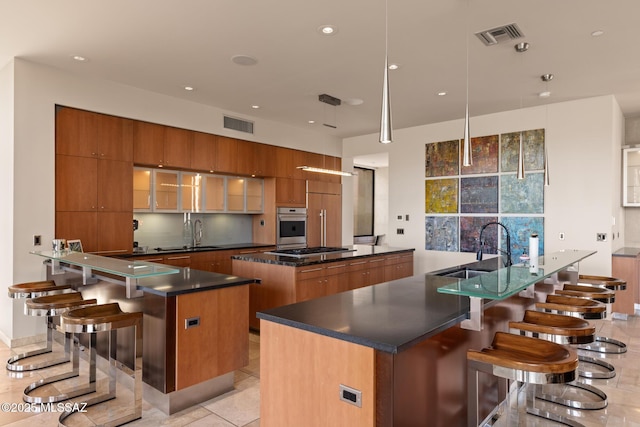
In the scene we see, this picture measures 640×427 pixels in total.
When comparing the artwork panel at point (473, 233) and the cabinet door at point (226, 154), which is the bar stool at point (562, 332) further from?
the cabinet door at point (226, 154)

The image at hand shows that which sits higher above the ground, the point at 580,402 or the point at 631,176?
the point at 631,176

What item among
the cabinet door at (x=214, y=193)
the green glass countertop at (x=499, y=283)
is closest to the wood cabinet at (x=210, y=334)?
the green glass countertop at (x=499, y=283)

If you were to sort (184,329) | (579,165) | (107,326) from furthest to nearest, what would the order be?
(579,165)
(184,329)
(107,326)

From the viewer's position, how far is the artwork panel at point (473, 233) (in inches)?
247

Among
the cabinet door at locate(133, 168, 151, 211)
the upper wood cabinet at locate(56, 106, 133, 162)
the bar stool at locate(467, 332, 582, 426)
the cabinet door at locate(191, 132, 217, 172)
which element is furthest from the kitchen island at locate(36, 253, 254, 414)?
the cabinet door at locate(191, 132, 217, 172)

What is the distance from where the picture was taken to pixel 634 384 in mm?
3273

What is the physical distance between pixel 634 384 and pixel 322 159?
19.6 feet

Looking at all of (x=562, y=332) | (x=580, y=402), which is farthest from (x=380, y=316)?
(x=580, y=402)

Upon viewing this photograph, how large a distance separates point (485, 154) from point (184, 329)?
5503 mm

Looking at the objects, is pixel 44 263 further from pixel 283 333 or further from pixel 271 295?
pixel 283 333

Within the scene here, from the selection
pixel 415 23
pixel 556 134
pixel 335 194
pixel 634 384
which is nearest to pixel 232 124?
pixel 335 194

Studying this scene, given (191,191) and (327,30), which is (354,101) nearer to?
(327,30)

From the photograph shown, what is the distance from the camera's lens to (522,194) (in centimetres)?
596

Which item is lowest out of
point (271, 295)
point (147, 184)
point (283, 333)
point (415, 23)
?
point (271, 295)
